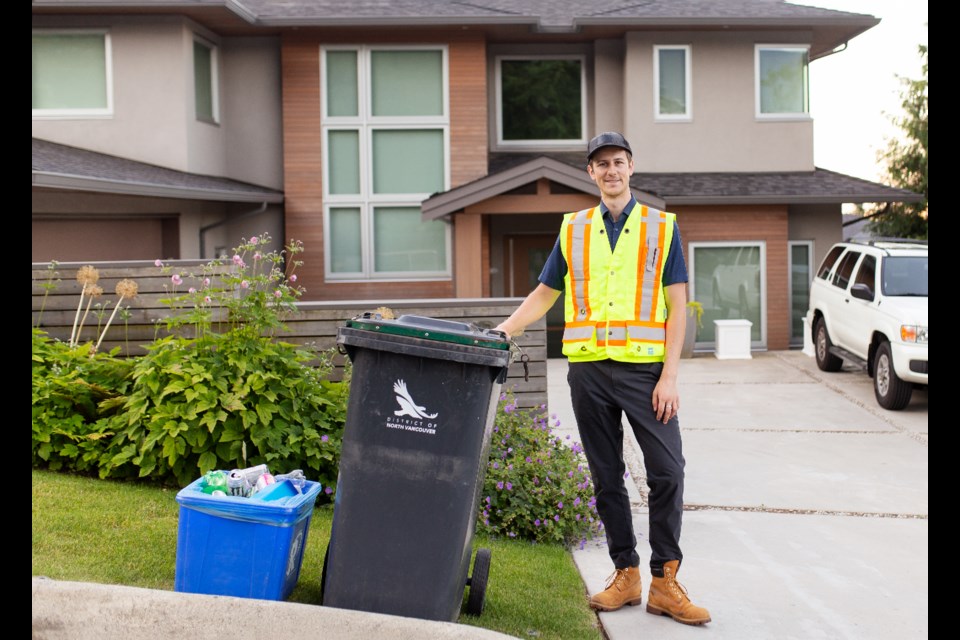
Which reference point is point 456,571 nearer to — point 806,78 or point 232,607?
point 232,607

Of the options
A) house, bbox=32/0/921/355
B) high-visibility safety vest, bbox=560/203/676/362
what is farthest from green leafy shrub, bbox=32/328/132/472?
house, bbox=32/0/921/355

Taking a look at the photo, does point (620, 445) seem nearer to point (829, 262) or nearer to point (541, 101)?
point (829, 262)

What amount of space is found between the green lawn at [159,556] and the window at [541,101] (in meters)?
14.1

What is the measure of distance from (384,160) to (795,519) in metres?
12.7

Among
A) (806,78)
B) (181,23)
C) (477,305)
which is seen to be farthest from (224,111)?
(477,305)

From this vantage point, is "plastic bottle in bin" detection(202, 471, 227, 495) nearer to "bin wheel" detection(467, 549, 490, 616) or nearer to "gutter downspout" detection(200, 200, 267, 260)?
"bin wheel" detection(467, 549, 490, 616)

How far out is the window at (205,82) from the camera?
1778 centimetres

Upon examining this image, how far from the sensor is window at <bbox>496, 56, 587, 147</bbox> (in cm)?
1972

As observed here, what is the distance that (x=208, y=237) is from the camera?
17.6 meters

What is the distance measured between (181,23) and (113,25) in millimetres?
1109

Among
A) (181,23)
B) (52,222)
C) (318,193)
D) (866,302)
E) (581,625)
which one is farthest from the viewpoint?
(318,193)

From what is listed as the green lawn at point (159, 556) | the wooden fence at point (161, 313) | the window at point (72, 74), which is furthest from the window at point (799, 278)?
the green lawn at point (159, 556)

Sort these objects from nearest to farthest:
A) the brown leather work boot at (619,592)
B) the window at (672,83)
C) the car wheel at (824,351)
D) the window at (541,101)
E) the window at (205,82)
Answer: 1. the brown leather work boot at (619,592)
2. the car wheel at (824,351)
3. the window at (205,82)
4. the window at (672,83)
5. the window at (541,101)

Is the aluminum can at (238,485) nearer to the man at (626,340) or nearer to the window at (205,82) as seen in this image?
the man at (626,340)
